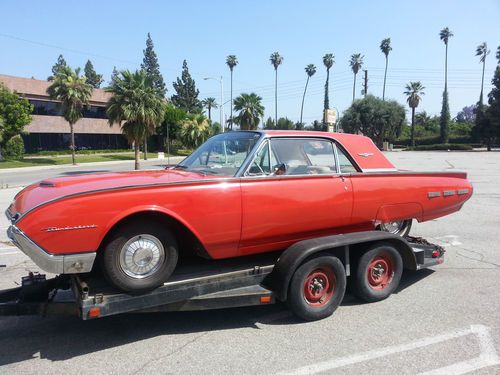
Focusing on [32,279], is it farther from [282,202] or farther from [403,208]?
[403,208]

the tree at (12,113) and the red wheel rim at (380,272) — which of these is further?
the tree at (12,113)

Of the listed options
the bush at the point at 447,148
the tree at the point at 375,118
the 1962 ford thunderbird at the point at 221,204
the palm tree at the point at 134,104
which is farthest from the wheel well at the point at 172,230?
the tree at the point at 375,118

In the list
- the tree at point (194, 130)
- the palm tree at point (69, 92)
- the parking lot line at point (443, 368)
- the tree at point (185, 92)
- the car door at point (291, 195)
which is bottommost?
the parking lot line at point (443, 368)

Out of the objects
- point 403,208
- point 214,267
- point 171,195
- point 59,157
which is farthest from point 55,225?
point 59,157

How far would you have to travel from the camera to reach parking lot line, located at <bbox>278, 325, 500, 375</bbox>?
3309 mm

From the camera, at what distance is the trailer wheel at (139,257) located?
11.2 feet

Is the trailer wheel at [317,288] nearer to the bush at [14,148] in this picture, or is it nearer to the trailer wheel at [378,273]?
the trailer wheel at [378,273]

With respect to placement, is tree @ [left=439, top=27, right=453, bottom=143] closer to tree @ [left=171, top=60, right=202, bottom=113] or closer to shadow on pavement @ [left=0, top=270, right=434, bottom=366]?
tree @ [left=171, top=60, right=202, bottom=113]

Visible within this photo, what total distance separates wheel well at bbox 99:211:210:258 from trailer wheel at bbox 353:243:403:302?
1.74 metres

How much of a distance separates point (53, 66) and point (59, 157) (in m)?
60.8

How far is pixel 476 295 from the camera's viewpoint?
4891 mm

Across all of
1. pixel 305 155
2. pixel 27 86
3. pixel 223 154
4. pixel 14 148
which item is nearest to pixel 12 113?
pixel 14 148

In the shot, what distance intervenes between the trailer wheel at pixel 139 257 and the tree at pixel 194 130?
5552cm

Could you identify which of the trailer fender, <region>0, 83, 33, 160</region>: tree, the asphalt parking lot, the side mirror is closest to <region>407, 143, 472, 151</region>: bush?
<region>0, 83, 33, 160</region>: tree
